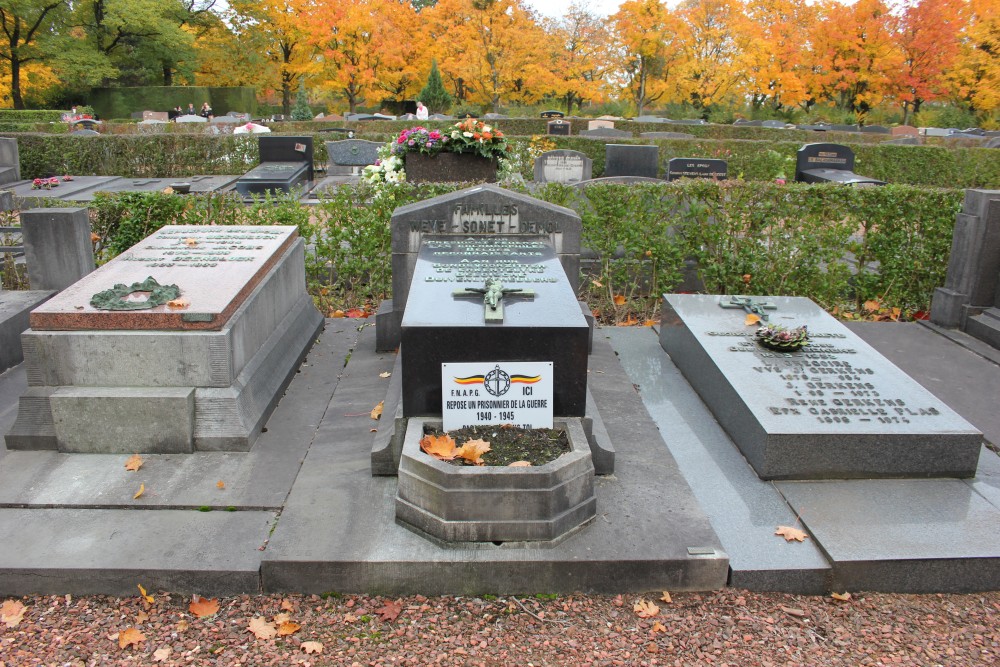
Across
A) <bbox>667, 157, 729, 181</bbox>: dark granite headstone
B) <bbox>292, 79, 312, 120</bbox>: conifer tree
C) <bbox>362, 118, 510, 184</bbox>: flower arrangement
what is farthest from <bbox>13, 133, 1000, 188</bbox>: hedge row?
<bbox>292, 79, 312, 120</bbox>: conifer tree

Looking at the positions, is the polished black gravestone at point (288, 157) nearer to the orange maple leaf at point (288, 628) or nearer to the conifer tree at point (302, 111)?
the orange maple leaf at point (288, 628)

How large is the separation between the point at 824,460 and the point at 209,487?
3.74 metres

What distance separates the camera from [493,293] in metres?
4.46

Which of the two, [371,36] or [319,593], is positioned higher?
[371,36]

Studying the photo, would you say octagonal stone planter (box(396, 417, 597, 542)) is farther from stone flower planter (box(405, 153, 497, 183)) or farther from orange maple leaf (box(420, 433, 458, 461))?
stone flower planter (box(405, 153, 497, 183))

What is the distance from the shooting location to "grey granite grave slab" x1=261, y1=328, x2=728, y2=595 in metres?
3.64

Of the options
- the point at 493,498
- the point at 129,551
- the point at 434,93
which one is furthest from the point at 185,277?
the point at 434,93

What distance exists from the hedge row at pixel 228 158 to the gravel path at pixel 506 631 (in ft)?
52.8

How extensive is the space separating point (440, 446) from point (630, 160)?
42.6ft

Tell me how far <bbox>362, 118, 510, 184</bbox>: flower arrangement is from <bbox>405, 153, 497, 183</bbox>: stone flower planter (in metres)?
0.07

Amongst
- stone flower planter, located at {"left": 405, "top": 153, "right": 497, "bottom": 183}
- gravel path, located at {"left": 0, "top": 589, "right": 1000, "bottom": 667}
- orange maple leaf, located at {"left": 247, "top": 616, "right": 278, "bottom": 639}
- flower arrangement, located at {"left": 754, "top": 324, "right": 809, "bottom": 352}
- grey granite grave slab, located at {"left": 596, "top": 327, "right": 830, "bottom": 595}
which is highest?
stone flower planter, located at {"left": 405, "top": 153, "right": 497, "bottom": 183}

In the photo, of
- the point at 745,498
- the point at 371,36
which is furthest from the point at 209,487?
the point at 371,36

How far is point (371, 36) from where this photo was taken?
121ft

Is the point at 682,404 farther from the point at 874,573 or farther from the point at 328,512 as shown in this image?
the point at 328,512
